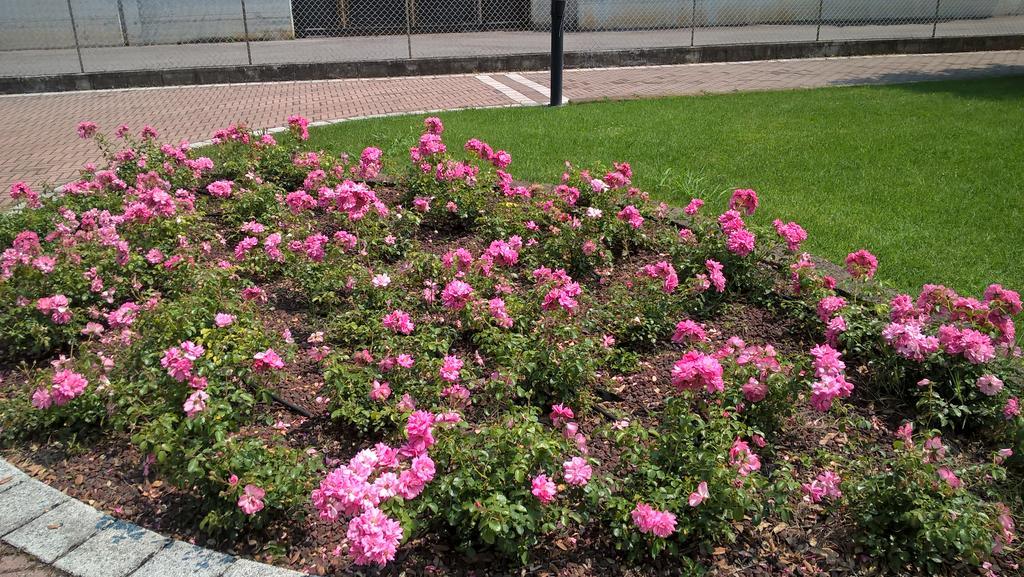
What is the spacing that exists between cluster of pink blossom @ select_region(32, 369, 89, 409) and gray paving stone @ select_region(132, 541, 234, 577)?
893mm

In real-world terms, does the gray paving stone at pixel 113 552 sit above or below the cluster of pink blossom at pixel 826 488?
below

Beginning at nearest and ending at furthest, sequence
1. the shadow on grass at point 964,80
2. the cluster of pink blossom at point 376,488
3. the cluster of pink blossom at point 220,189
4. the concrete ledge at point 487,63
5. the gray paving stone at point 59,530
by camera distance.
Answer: the cluster of pink blossom at point 376,488, the gray paving stone at point 59,530, the cluster of pink blossom at point 220,189, the shadow on grass at point 964,80, the concrete ledge at point 487,63

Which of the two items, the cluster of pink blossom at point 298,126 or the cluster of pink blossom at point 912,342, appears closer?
the cluster of pink blossom at point 912,342

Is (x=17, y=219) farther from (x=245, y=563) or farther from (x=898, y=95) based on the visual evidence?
(x=898, y=95)

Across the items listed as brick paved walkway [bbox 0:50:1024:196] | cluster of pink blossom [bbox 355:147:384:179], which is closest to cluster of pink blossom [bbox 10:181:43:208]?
cluster of pink blossom [bbox 355:147:384:179]

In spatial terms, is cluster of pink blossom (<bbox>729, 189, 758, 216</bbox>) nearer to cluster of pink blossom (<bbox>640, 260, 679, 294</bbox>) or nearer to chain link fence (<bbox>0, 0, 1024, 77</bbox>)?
cluster of pink blossom (<bbox>640, 260, 679, 294</bbox>)

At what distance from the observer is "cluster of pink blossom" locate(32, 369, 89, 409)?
3.14 meters

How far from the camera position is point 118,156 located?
6500mm

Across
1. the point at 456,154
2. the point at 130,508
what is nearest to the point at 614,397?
the point at 130,508

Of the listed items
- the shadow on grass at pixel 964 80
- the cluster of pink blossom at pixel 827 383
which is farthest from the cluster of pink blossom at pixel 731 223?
the shadow on grass at pixel 964 80

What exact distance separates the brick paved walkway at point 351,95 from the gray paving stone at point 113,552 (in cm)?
641

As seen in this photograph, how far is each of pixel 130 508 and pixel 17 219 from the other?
3298 mm

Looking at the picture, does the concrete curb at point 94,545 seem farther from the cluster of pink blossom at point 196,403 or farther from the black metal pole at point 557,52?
the black metal pole at point 557,52

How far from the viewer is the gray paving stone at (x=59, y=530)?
2715mm
